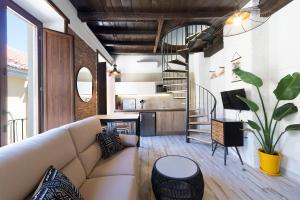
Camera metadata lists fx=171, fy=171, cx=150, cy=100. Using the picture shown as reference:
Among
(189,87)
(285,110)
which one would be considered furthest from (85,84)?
(285,110)

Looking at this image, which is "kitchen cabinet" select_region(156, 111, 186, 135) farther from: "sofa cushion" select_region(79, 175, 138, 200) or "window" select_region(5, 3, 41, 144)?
"sofa cushion" select_region(79, 175, 138, 200)

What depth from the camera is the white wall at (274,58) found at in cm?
256

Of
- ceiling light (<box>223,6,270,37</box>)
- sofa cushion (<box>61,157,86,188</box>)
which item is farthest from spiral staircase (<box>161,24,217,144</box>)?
sofa cushion (<box>61,157,86,188</box>)

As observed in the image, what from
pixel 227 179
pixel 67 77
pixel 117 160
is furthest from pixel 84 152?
pixel 227 179

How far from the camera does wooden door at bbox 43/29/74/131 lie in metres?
2.63

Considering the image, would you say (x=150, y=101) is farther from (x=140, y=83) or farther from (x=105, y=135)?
(x=105, y=135)

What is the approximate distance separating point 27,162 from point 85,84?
9.34ft

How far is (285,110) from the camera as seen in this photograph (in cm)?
254

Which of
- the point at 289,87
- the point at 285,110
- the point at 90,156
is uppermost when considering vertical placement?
the point at 289,87

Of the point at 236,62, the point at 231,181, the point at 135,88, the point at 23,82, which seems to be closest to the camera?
the point at 231,181

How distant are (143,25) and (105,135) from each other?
2.98 meters

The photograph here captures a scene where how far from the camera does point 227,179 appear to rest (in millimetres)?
2668

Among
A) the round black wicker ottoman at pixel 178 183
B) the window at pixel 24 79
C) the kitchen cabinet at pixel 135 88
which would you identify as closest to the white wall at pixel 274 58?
the round black wicker ottoman at pixel 178 183

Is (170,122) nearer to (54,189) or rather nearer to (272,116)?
(272,116)
